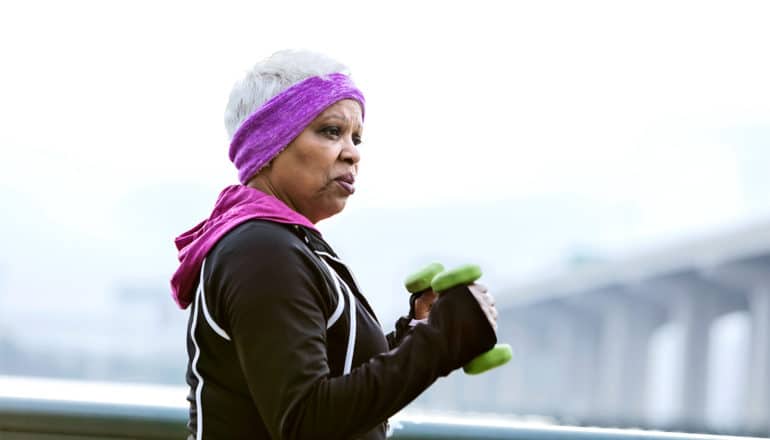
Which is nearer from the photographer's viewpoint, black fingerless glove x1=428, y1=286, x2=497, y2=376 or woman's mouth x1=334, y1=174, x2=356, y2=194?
black fingerless glove x1=428, y1=286, x2=497, y2=376

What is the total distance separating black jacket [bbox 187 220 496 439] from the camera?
1567 millimetres

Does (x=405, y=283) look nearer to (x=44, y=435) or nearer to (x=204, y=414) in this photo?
(x=204, y=414)

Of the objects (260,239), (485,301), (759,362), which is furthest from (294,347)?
(759,362)

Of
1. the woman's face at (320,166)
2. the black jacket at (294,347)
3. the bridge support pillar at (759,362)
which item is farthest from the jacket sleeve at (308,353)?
the bridge support pillar at (759,362)

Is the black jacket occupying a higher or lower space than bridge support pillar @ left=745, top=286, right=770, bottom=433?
higher

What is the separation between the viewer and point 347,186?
187 centimetres

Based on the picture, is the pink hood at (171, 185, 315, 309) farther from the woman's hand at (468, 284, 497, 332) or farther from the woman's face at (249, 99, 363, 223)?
the woman's hand at (468, 284, 497, 332)

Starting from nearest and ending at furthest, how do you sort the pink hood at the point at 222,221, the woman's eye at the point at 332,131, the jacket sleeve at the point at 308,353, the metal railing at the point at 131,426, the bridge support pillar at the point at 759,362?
the jacket sleeve at the point at 308,353 < the pink hood at the point at 222,221 < the woman's eye at the point at 332,131 < the metal railing at the point at 131,426 < the bridge support pillar at the point at 759,362

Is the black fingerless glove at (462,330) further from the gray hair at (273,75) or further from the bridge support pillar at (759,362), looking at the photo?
the bridge support pillar at (759,362)

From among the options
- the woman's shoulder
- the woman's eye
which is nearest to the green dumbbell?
the woman's shoulder

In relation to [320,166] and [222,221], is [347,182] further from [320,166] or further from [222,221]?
[222,221]

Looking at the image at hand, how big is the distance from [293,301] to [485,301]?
0.29 meters

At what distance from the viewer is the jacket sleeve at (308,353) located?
156cm

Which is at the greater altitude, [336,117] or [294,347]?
[336,117]
